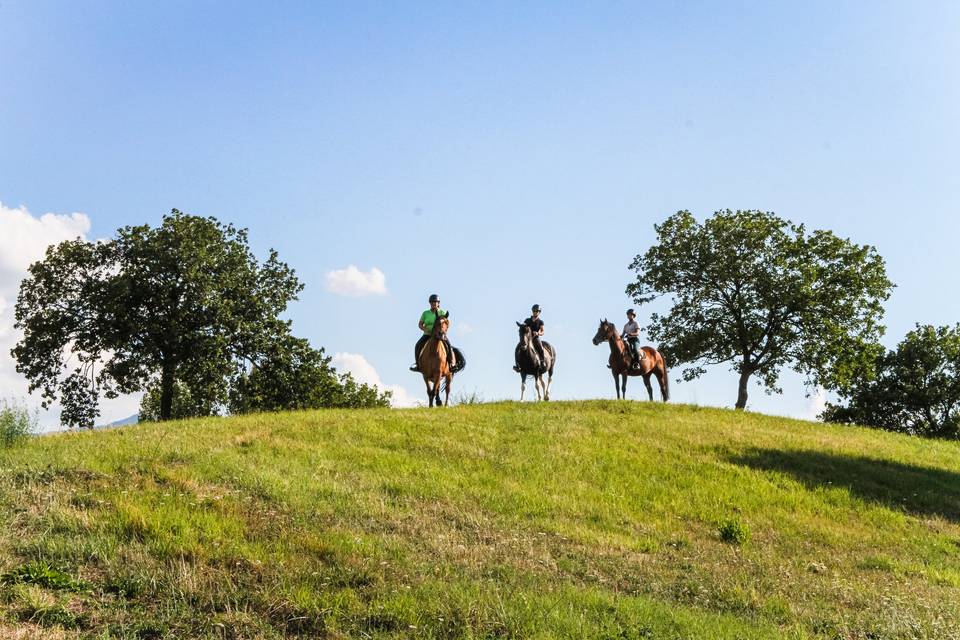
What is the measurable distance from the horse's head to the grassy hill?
6281 millimetres

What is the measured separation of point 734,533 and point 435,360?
1278cm

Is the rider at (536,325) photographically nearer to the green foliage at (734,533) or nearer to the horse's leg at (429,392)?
the horse's leg at (429,392)

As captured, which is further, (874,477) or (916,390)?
(916,390)

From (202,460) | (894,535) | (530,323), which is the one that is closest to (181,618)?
(202,460)

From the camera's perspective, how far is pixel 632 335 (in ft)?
95.3

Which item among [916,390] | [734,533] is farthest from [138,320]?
[916,390]

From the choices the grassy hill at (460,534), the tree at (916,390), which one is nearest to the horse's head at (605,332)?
the grassy hill at (460,534)

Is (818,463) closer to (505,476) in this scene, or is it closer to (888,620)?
(505,476)

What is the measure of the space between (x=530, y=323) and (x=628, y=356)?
14.1 feet

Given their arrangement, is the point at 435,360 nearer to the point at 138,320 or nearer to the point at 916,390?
the point at 138,320

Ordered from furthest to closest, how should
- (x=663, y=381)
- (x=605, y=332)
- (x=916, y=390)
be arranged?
(x=916, y=390), (x=663, y=381), (x=605, y=332)

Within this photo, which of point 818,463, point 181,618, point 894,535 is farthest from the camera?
point 818,463

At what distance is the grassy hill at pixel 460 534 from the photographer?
27.7 ft

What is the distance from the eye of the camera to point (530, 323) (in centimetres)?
2791
